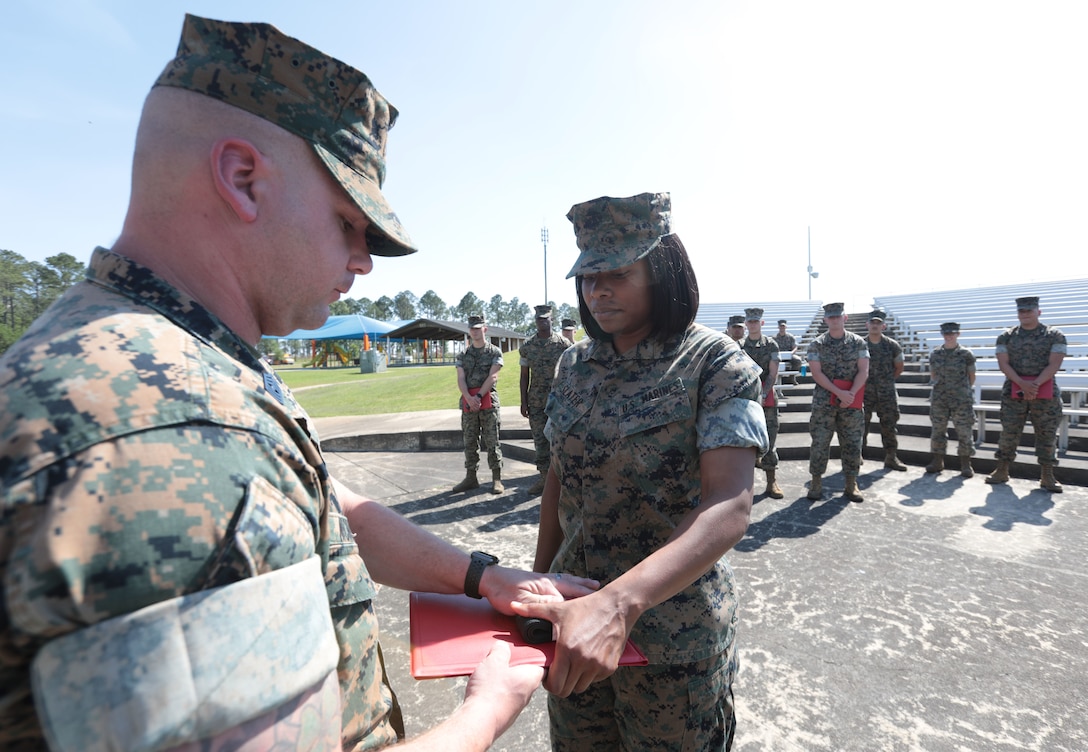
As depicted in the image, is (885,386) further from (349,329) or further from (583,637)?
(349,329)

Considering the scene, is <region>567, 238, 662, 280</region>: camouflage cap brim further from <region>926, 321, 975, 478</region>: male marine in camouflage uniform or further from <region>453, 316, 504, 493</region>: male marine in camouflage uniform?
<region>926, 321, 975, 478</region>: male marine in camouflage uniform

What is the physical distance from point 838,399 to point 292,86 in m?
7.03

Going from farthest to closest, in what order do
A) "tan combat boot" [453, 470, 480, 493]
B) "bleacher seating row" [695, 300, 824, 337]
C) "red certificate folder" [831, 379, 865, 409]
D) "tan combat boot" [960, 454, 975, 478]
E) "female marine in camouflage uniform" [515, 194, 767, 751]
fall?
"bleacher seating row" [695, 300, 824, 337] → "tan combat boot" [960, 454, 975, 478] → "tan combat boot" [453, 470, 480, 493] → "red certificate folder" [831, 379, 865, 409] → "female marine in camouflage uniform" [515, 194, 767, 751]

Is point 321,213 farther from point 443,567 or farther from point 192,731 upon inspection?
point 443,567

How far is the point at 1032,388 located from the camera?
650 cm

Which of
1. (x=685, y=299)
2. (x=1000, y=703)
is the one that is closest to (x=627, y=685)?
(x=685, y=299)

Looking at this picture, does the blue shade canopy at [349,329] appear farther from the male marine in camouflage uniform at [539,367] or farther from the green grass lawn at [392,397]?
the male marine in camouflage uniform at [539,367]

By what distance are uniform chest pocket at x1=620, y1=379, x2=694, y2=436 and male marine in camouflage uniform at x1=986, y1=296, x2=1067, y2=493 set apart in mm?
7303

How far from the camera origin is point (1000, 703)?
104 inches

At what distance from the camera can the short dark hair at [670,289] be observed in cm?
172

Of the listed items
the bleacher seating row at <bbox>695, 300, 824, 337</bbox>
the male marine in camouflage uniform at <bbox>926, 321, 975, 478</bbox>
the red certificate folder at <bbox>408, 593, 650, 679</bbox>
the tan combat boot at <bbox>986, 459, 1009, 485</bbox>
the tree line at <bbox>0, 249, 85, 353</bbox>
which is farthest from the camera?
the tree line at <bbox>0, 249, 85, 353</bbox>

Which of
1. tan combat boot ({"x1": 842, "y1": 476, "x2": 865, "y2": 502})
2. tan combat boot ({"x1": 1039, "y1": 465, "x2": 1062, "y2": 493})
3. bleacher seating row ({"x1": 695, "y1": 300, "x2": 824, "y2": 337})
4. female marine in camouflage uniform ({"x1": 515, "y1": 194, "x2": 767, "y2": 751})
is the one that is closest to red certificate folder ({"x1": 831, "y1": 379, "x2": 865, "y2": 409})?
tan combat boot ({"x1": 842, "y1": 476, "x2": 865, "y2": 502})

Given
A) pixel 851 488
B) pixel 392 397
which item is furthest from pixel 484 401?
pixel 392 397

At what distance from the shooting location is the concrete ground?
2.54m
